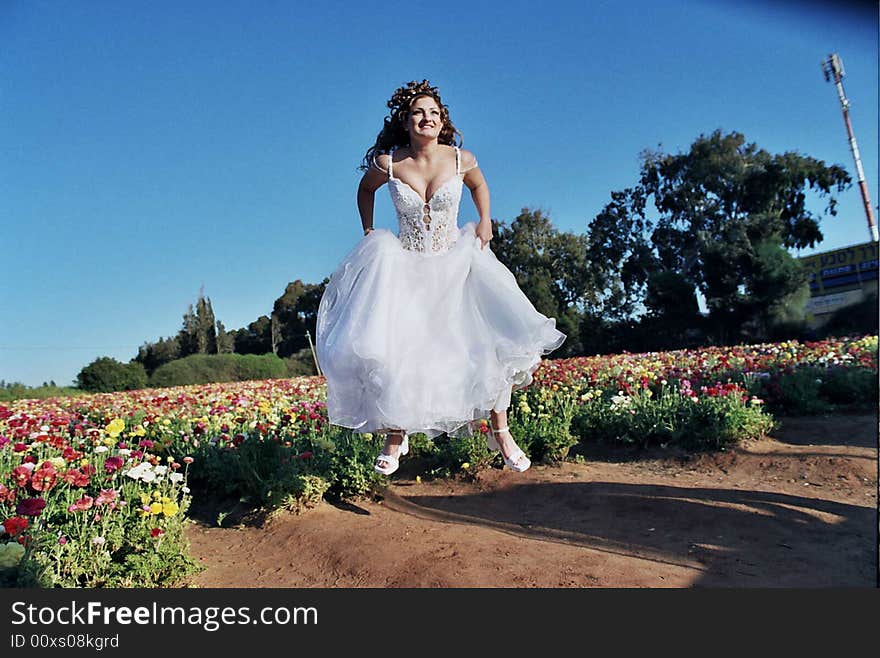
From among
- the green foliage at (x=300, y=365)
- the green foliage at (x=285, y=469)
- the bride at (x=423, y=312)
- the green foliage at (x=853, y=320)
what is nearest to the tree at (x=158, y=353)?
the green foliage at (x=300, y=365)

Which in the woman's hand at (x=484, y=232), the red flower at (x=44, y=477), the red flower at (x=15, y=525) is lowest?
the red flower at (x=15, y=525)

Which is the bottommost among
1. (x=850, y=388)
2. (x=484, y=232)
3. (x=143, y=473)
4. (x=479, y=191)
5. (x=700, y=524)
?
(x=700, y=524)

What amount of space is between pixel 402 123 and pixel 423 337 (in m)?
1.18

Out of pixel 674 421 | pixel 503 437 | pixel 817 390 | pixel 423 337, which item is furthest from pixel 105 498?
pixel 817 390

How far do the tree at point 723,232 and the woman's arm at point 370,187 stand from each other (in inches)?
430

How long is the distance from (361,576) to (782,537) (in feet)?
8.00

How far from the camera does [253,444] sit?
4805 mm

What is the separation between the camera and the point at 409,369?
2.74m

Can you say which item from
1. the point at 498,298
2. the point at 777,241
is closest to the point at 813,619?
the point at 498,298

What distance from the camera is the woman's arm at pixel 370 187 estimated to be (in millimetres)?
3215

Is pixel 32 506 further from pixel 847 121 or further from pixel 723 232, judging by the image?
pixel 723 232

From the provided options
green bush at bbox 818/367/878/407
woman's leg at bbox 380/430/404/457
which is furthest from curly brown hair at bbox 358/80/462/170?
green bush at bbox 818/367/878/407

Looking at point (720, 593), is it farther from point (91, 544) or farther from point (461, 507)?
point (91, 544)

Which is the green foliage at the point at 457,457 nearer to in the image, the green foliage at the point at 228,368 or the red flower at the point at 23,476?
the red flower at the point at 23,476
